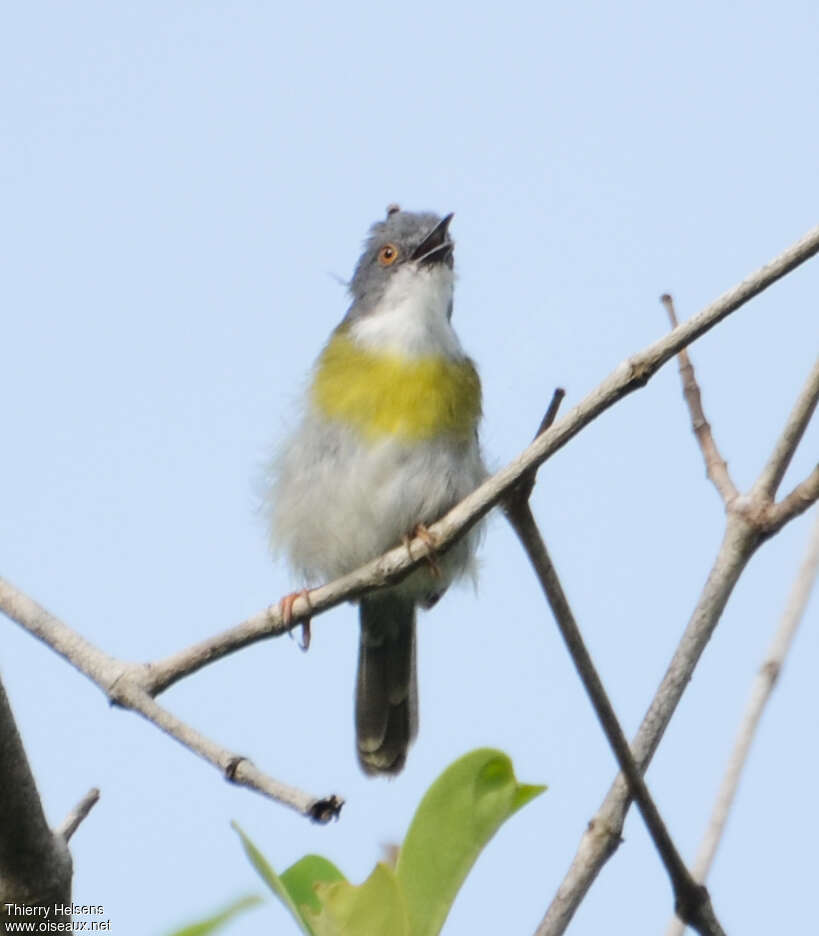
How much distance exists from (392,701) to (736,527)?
13.3 ft

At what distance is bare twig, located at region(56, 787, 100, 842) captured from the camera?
8.35 feet

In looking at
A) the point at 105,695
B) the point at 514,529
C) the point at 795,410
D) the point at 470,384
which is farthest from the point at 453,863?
the point at 470,384

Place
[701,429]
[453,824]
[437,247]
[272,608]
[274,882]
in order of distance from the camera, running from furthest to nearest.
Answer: [437,247]
[701,429]
[272,608]
[453,824]
[274,882]

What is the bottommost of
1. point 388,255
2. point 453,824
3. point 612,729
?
point 453,824

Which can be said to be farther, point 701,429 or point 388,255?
point 388,255

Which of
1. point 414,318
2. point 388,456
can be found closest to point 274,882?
point 388,456

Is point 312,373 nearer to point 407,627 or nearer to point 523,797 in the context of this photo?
point 407,627

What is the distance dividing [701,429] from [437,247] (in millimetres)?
3404

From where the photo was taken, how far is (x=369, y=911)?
84.6 inches

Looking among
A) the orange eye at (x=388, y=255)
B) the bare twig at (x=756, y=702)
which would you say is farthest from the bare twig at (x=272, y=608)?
the orange eye at (x=388, y=255)

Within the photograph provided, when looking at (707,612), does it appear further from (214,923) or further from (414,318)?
(414,318)

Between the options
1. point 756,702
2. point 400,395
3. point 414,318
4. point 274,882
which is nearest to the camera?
point 274,882

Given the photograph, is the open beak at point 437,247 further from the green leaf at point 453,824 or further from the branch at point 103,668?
the green leaf at point 453,824

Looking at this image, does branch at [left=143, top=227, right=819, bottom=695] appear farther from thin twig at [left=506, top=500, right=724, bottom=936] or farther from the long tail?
the long tail
